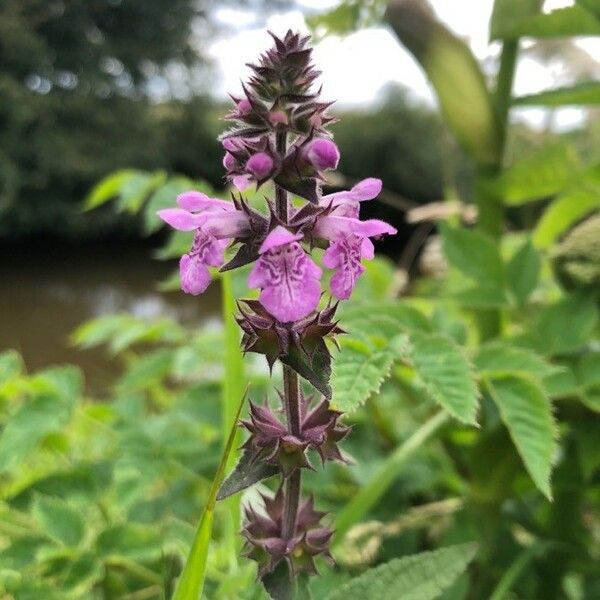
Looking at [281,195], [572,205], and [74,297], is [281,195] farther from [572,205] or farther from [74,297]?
[74,297]

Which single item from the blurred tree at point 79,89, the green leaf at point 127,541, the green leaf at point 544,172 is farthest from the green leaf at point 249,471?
the blurred tree at point 79,89

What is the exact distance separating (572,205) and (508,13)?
331 millimetres

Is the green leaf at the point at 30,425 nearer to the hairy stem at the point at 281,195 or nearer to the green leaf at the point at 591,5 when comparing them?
the hairy stem at the point at 281,195

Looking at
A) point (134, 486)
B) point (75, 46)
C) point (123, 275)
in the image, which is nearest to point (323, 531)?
point (134, 486)

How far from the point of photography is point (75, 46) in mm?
10023

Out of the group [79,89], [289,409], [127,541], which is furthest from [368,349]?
[79,89]

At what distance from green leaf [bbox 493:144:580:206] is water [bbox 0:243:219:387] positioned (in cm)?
252

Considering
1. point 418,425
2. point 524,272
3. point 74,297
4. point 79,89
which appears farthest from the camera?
point 79,89

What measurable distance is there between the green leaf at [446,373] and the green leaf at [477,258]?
32 cm

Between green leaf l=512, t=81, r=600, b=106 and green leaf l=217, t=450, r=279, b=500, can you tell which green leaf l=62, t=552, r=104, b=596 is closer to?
green leaf l=217, t=450, r=279, b=500

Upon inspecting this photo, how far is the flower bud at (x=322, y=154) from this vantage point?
1.56 feet

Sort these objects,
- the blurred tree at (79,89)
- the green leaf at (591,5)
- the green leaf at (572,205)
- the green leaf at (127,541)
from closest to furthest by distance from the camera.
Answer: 1. the green leaf at (127,541)
2. the green leaf at (591,5)
3. the green leaf at (572,205)
4. the blurred tree at (79,89)

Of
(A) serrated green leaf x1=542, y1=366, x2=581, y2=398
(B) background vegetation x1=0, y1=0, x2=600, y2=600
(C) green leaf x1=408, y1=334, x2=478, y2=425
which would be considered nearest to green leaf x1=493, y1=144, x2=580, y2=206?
(B) background vegetation x1=0, y1=0, x2=600, y2=600

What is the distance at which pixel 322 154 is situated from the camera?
48 cm
